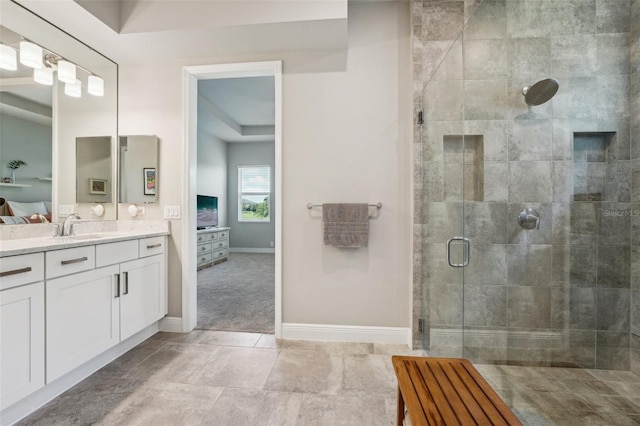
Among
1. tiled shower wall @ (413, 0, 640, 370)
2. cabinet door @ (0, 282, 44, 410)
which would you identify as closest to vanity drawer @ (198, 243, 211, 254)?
cabinet door @ (0, 282, 44, 410)

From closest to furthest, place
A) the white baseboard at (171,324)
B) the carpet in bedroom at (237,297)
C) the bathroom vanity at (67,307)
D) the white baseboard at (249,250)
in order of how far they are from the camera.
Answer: the bathroom vanity at (67,307)
the white baseboard at (171,324)
the carpet in bedroom at (237,297)
the white baseboard at (249,250)

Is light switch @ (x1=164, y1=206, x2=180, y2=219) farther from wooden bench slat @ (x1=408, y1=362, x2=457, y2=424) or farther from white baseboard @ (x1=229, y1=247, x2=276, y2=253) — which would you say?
white baseboard @ (x1=229, y1=247, x2=276, y2=253)

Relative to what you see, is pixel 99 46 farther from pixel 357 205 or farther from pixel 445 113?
pixel 445 113

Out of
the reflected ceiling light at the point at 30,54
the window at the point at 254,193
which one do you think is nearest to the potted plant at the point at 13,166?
the reflected ceiling light at the point at 30,54

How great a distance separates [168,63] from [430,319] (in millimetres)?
3127

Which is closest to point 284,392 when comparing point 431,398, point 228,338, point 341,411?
point 341,411

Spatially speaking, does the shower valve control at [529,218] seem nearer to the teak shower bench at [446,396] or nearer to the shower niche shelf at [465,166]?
the shower niche shelf at [465,166]

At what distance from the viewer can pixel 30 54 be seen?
183 centimetres

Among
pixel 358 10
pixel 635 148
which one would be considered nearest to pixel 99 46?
pixel 358 10

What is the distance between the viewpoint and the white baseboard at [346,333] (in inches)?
87.4

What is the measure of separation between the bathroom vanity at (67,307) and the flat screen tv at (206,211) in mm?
3277

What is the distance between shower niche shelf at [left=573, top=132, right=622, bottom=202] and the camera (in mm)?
1454

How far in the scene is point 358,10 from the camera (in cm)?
223

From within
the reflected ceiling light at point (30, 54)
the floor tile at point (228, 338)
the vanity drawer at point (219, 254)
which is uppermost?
the reflected ceiling light at point (30, 54)
